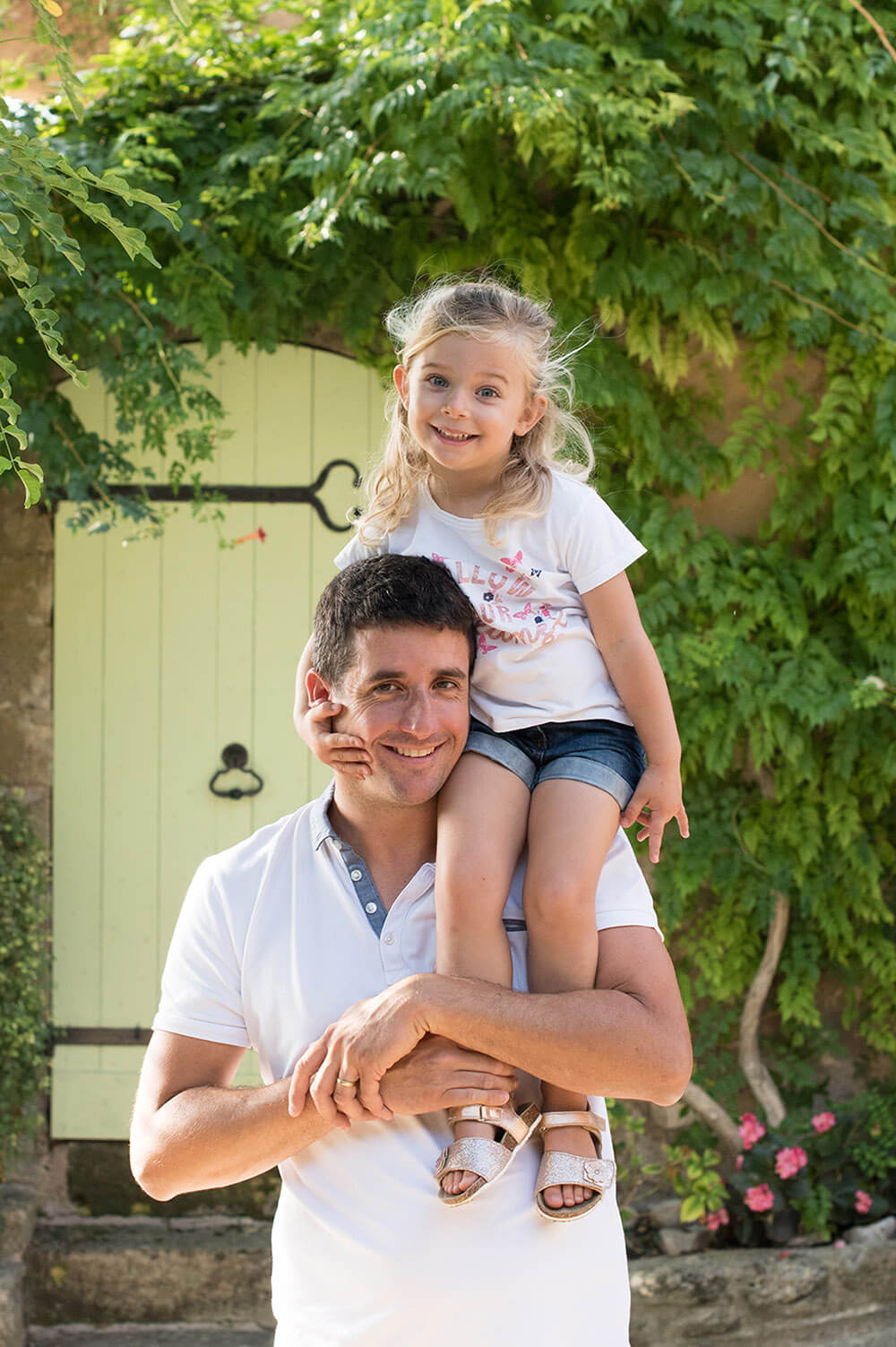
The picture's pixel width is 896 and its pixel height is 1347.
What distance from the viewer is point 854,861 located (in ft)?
12.1

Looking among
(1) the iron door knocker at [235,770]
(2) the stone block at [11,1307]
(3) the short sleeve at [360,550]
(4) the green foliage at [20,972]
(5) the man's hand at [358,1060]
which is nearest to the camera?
(5) the man's hand at [358,1060]

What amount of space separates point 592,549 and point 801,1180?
2440 millimetres

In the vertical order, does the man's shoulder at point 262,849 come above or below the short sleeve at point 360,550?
below

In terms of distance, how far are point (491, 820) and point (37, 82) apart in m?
3.61

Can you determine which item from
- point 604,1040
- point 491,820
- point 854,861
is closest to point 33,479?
point 491,820

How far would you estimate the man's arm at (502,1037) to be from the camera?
1486 mm

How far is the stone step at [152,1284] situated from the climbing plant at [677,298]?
4.83 ft

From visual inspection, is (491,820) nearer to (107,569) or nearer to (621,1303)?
(621,1303)

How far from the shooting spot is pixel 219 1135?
1.52 m

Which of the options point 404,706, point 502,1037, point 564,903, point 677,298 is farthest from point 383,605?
point 677,298

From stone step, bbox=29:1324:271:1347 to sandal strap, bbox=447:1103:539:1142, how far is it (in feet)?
7.88

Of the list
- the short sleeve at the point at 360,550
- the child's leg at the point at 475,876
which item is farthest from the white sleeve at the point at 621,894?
the short sleeve at the point at 360,550

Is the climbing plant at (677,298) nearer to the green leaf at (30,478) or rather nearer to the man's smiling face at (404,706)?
the man's smiling face at (404,706)

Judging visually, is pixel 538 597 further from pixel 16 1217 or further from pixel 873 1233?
pixel 16 1217
